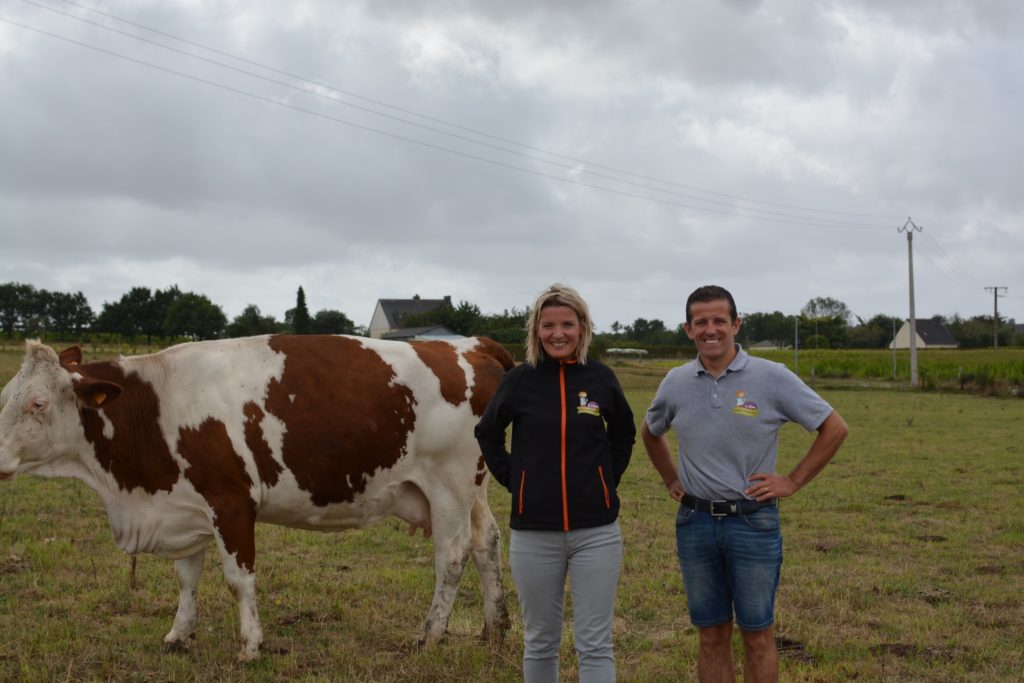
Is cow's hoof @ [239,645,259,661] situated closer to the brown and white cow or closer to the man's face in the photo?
the brown and white cow

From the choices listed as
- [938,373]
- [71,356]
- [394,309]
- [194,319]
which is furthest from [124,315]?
[71,356]

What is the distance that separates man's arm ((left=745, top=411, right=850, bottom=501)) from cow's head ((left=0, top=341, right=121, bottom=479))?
432 cm

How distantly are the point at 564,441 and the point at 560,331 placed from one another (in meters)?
0.53

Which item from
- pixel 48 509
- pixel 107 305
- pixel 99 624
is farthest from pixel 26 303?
pixel 99 624

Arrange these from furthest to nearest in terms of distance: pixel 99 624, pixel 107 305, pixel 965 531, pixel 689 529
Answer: pixel 107 305, pixel 965 531, pixel 99 624, pixel 689 529

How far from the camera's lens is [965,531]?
10422mm

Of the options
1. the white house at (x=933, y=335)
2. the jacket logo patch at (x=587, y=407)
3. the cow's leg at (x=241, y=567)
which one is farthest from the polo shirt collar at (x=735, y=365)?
the white house at (x=933, y=335)

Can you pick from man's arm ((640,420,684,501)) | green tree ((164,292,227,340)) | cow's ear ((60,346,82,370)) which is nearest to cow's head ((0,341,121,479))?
cow's ear ((60,346,82,370))

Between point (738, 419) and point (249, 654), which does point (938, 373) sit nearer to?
point (249, 654)

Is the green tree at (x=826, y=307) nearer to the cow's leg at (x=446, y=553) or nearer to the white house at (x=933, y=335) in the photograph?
the white house at (x=933, y=335)

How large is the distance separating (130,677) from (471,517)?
2572 mm

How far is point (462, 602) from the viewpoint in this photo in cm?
760

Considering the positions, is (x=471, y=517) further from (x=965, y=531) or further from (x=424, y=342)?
(x=965, y=531)

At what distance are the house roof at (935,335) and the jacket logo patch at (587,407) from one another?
4509 inches
